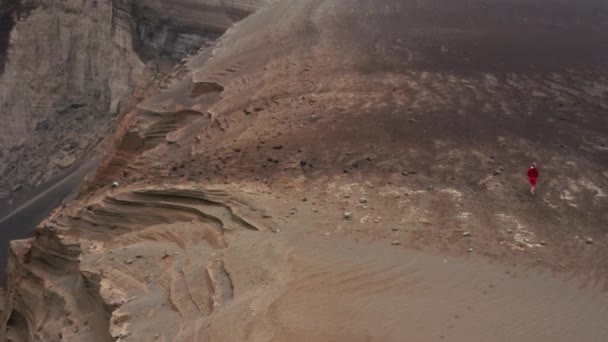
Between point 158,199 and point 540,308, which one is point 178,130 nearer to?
point 158,199

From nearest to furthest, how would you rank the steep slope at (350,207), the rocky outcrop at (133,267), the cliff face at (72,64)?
the steep slope at (350,207)
the rocky outcrop at (133,267)
the cliff face at (72,64)

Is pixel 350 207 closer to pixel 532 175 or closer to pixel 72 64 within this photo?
pixel 532 175

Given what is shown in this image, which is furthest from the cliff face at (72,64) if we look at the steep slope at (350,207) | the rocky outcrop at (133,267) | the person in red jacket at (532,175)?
the person in red jacket at (532,175)

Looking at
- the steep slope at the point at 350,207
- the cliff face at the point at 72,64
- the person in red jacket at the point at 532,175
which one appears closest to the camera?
the steep slope at the point at 350,207

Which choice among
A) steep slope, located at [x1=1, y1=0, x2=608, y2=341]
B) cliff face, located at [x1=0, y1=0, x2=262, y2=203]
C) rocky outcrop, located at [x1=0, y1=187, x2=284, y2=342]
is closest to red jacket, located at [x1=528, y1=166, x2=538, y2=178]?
steep slope, located at [x1=1, y1=0, x2=608, y2=341]

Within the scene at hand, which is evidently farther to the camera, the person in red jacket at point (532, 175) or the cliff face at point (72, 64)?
the cliff face at point (72, 64)

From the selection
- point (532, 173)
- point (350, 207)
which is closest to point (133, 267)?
point (350, 207)

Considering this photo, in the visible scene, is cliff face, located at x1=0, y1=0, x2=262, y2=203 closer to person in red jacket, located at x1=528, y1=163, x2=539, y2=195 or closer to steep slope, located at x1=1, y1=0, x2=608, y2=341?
steep slope, located at x1=1, y1=0, x2=608, y2=341

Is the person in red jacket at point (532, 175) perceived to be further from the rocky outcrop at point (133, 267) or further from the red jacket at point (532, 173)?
the rocky outcrop at point (133, 267)

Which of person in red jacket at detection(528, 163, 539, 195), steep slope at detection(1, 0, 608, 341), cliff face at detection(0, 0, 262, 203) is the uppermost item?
person in red jacket at detection(528, 163, 539, 195)
